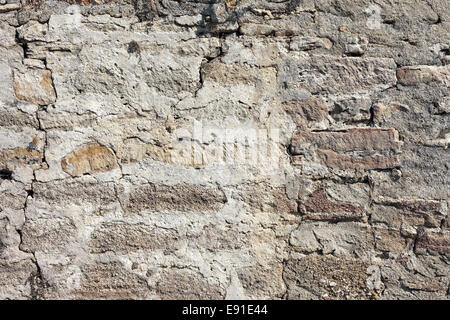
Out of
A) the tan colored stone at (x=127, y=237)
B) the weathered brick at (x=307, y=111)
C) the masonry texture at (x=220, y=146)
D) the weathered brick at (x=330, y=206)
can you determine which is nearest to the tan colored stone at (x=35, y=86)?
the masonry texture at (x=220, y=146)

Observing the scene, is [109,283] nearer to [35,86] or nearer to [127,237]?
[127,237]

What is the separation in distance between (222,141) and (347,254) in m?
0.72

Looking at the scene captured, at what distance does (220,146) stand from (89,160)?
1.81ft

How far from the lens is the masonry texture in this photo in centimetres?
166

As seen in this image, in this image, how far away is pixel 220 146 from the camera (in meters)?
1.68

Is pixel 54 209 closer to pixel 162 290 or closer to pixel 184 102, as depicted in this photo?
pixel 162 290

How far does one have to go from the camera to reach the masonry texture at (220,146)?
1655mm

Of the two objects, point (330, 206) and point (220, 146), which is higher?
point (220, 146)

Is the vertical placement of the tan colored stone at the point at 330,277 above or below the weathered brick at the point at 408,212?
below

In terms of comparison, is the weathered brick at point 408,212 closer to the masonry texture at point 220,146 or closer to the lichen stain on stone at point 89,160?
the masonry texture at point 220,146

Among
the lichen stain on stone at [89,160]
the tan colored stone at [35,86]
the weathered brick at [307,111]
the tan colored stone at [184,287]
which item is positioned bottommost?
the tan colored stone at [184,287]

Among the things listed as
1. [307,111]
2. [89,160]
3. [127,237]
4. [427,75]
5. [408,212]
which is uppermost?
[427,75]

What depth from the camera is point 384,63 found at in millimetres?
1666

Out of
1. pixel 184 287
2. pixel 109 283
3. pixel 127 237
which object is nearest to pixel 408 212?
pixel 184 287
